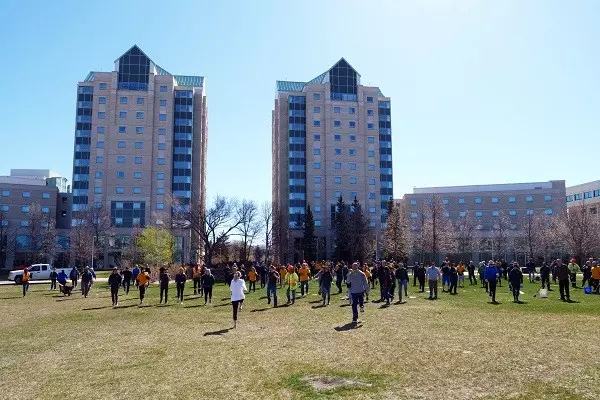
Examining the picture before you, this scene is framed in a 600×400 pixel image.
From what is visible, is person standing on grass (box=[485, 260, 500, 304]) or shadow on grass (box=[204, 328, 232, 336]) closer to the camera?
shadow on grass (box=[204, 328, 232, 336])

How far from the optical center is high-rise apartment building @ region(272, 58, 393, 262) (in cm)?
10106

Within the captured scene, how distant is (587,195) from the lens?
109 m

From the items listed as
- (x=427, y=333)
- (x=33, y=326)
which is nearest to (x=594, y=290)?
(x=427, y=333)

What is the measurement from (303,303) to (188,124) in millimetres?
82620

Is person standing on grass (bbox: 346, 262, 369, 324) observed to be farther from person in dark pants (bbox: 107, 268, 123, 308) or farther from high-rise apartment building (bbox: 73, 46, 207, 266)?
high-rise apartment building (bbox: 73, 46, 207, 266)

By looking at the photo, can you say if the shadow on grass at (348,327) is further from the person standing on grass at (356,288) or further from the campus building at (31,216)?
the campus building at (31,216)

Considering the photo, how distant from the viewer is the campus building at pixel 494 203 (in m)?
100

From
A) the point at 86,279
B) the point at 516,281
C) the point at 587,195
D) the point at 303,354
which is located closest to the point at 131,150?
the point at 86,279

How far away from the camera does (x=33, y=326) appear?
16.8 m

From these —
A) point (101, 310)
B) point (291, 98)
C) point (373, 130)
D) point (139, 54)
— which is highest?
point (139, 54)

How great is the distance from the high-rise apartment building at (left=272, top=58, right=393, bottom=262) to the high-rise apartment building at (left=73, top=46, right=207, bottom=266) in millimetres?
20769

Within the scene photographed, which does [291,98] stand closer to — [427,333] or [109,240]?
[109,240]

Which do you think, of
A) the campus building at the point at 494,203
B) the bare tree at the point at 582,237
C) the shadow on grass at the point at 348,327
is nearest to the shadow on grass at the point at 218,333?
the shadow on grass at the point at 348,327

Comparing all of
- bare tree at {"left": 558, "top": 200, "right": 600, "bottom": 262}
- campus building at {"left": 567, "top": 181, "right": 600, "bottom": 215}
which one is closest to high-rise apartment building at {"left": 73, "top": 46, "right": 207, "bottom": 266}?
bare tree at {"left": 558, "top": 200, "right": 600, "bottom": 262}
